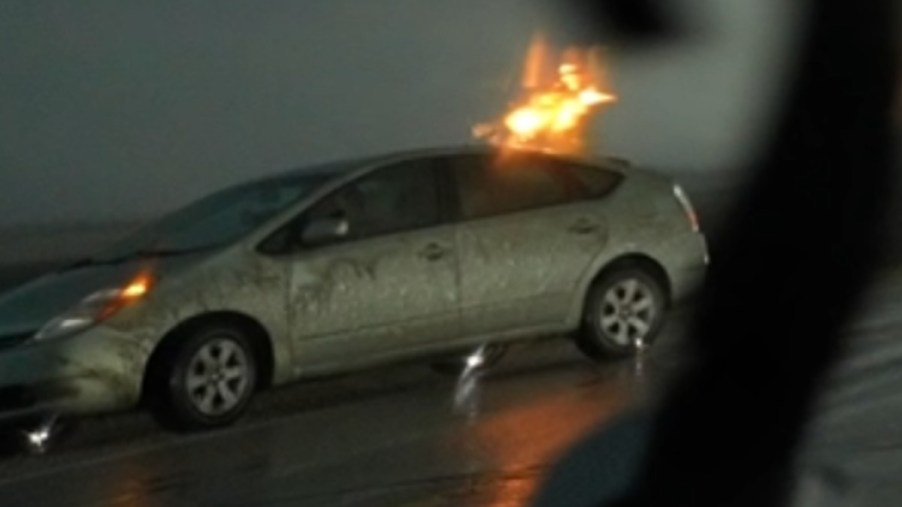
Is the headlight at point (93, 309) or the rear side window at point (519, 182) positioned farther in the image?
the rear side window at point (519, 182)

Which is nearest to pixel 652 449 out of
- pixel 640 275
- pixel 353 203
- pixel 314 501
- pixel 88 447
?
pixel 314 501

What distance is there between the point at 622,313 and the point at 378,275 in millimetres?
1973

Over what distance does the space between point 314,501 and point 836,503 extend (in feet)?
26.2

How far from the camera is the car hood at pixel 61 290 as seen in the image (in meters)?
14.0

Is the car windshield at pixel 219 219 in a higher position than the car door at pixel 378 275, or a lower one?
higher

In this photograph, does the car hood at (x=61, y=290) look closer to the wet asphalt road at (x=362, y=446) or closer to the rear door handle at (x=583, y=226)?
the wet asphalt road at (x=362, y=446)

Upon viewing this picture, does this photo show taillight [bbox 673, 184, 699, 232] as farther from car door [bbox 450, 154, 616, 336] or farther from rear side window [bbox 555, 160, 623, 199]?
car door [bbox 450, 154, 616, 336]

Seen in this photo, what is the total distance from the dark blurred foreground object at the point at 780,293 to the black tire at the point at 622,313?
427 inches

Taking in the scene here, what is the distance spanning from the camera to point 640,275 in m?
16.1

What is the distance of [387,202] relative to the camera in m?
15.0

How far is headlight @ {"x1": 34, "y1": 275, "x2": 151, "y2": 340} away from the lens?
545 inches

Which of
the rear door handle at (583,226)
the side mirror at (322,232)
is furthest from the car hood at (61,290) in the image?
the rear door handle at (583,226)

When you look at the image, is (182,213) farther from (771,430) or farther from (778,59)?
(771,430)

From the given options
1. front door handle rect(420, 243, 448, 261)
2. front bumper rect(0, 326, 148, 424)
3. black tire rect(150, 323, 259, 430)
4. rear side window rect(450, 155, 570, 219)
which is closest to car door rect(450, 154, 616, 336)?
rear side window rect(450, 155, 570, 219)
